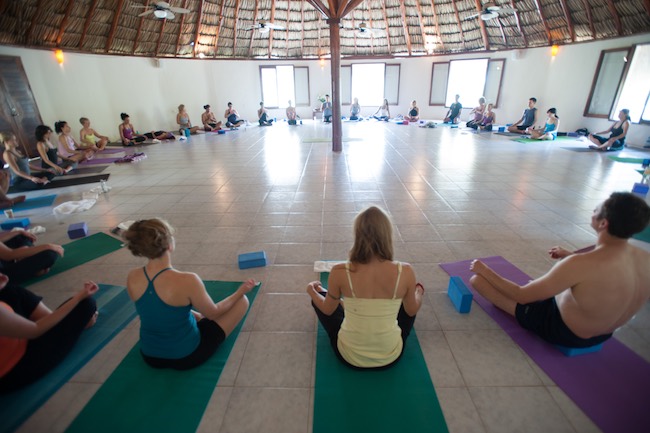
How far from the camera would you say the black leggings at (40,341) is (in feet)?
5.82

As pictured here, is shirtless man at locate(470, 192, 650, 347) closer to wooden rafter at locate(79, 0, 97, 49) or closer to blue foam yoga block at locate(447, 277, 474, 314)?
blue foam yoga block at locate(447, 277, 474, 314)

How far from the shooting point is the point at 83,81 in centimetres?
934

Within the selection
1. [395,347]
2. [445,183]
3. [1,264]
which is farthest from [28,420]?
[445,183]

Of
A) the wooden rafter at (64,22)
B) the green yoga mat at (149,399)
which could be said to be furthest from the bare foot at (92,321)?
the wooden rafter at (64,22)

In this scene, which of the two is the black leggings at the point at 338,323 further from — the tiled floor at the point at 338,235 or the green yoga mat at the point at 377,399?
the tiled floor at the point at 338,235

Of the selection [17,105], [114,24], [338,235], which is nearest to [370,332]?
[338,235]

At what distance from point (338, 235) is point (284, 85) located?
13387 mm

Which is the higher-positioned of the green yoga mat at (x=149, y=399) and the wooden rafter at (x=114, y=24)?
the wooden rafter at (x=114, y=24)

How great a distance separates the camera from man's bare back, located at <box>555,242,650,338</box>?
5.31 feet

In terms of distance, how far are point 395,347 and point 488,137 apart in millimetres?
9508

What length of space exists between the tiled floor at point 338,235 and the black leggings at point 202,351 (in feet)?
0.52

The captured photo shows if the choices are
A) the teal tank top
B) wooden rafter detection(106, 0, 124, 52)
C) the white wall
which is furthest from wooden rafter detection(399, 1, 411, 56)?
the teal tank top

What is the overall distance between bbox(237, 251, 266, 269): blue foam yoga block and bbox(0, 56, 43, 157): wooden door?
807 cm

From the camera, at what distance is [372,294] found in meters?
1.61
